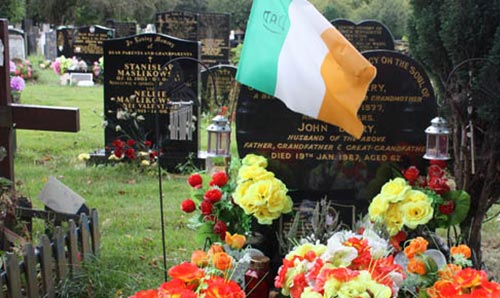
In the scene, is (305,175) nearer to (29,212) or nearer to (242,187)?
(242,187)

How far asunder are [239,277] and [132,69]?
5.88 meters

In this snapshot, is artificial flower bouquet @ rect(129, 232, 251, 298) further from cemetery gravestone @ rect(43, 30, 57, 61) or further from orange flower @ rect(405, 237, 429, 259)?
cemetery gravestone @ rect(43, 30, 57, 61)

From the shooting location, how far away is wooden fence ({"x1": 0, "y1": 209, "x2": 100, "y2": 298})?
147 inches

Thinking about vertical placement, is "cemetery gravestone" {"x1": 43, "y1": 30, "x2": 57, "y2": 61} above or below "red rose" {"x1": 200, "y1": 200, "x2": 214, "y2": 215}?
above

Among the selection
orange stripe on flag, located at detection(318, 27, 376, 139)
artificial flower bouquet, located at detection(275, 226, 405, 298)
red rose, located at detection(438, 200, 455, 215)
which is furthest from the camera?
red rose, located at detection(438, 200, 455, 215)

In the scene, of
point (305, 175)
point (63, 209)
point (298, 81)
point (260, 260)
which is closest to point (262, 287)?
point (260, 260)

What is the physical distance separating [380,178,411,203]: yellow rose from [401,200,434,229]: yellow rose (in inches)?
2.5

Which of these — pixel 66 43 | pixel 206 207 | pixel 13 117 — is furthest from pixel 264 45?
pixel 66 43

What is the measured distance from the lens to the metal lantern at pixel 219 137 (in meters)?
4.27

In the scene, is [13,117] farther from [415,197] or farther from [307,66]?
[415,197]

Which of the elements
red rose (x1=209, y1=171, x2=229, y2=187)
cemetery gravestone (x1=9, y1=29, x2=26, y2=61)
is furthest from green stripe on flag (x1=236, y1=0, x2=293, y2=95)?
cemetery gravestone (x1=9, y1=29, x2=26, y2=61)

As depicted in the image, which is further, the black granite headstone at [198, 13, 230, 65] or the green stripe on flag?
the black granite headstone at [198, 13, 230, 65]

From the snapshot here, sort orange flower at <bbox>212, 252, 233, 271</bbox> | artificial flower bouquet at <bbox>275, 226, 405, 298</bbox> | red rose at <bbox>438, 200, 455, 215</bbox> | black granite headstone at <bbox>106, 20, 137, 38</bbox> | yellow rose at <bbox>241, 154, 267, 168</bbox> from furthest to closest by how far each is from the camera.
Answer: black granite headstone at <bbox>106, 20, 137, 38</bbox> → yellow rose at <bbox>241, 154, 267, 168</bbox> → red rose at <bbox>438, 200, 455, 215</bbox> → orange flower at <bbox>212, 252, 233, 271</bbox> → artificial flower bouquet at <bbox>275, 226, 405, 298</bbox>

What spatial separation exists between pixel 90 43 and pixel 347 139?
17.1m
